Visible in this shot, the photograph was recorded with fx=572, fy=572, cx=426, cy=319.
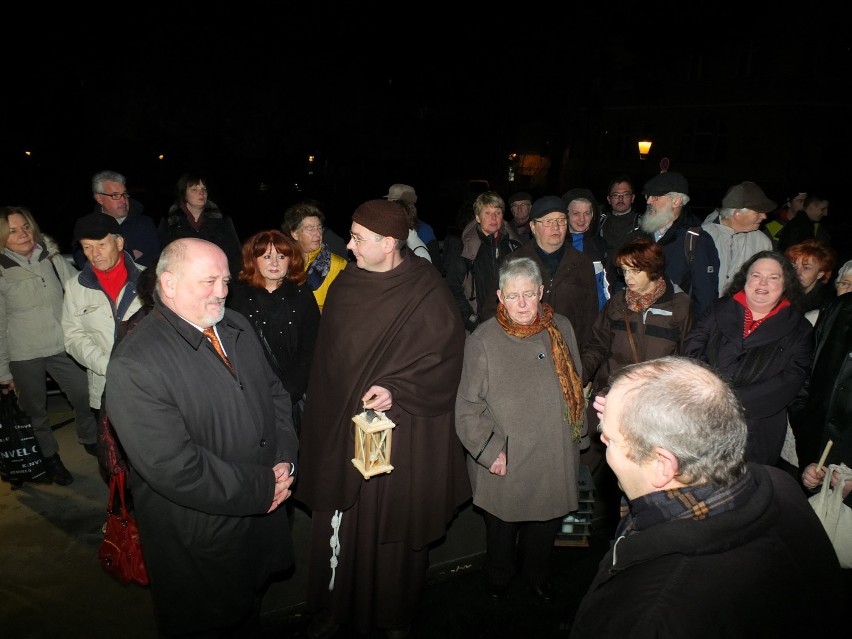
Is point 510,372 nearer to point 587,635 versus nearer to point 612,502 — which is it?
point 587,635

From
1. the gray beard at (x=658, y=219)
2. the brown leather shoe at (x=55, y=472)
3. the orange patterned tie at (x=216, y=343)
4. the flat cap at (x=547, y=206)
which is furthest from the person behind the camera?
the gray beard at (x=658, y=219)

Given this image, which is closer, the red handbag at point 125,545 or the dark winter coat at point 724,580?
the dark winter coat at point 724,580

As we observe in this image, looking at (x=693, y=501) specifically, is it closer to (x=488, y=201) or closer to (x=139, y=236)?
(x=488, y=201)

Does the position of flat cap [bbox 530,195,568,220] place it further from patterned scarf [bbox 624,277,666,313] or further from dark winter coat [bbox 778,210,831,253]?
dark winter coat [bbox 778,210,831,253]

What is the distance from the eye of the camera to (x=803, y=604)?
152 cm

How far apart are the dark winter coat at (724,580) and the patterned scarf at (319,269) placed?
361cm

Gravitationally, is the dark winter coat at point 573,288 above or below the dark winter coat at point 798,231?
below

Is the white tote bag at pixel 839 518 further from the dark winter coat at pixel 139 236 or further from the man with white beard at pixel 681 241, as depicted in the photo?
the dark winter coat at pixel 139 236

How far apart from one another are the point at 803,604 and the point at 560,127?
72.6 feet

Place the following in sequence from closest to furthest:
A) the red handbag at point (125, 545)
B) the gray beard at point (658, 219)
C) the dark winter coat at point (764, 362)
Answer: the red handbag at point (125, 545) < the dark winter coat at point (764, 362) < the gray beard at point (658, 219)

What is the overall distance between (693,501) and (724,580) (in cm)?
23

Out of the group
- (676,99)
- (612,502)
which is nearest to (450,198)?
(676,99)

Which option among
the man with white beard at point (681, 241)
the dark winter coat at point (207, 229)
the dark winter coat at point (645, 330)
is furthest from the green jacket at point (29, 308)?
the man with white beard at point (681, 241)

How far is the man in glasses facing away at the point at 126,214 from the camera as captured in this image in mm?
5734
